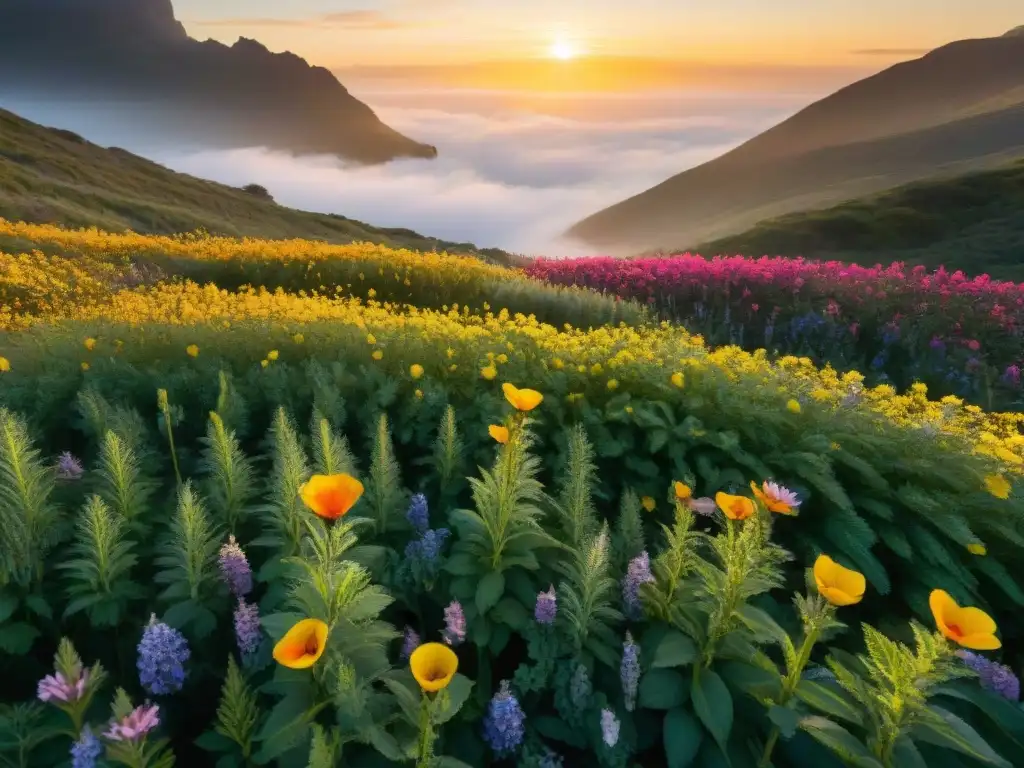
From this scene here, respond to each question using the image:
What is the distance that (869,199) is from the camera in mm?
39594

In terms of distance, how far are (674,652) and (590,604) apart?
1.15 ft

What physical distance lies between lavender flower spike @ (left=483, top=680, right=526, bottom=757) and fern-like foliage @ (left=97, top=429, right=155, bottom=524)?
1.77 m

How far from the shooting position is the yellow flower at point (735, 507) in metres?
2.29

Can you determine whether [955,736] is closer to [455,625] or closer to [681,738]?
[681,738]

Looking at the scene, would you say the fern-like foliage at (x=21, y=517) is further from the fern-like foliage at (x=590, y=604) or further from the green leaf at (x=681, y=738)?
the green leaf at (x=681, y=738)

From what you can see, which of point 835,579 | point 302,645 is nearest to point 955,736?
point 835,579

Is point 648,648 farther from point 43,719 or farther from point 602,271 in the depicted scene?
point 602,271

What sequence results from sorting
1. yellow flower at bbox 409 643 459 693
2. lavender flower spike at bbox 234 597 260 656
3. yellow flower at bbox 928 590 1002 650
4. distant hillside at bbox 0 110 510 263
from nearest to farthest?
yellow flower at bbox 409 643 459 693, yellow flower at bbox 928 590 1002 650, lavender flower spike at bbox 234 597 260 656, distant hillside at bbox 0 110 510 263

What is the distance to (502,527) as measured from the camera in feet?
9.27

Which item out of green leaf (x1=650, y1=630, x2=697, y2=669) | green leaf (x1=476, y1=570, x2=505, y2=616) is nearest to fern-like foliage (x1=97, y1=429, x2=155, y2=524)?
green leaf (x1=476, y1=570, x2=505, y2=616)

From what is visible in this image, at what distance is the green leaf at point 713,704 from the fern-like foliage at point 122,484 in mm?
2429

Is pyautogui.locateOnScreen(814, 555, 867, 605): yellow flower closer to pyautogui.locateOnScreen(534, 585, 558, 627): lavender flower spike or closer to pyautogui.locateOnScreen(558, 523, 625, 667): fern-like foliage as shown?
pyautogui.locateOnScreen(558, 523, 625, 667): fern-like foliage

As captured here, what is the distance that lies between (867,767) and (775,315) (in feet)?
33.1

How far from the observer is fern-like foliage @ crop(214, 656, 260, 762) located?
224 centimetres
